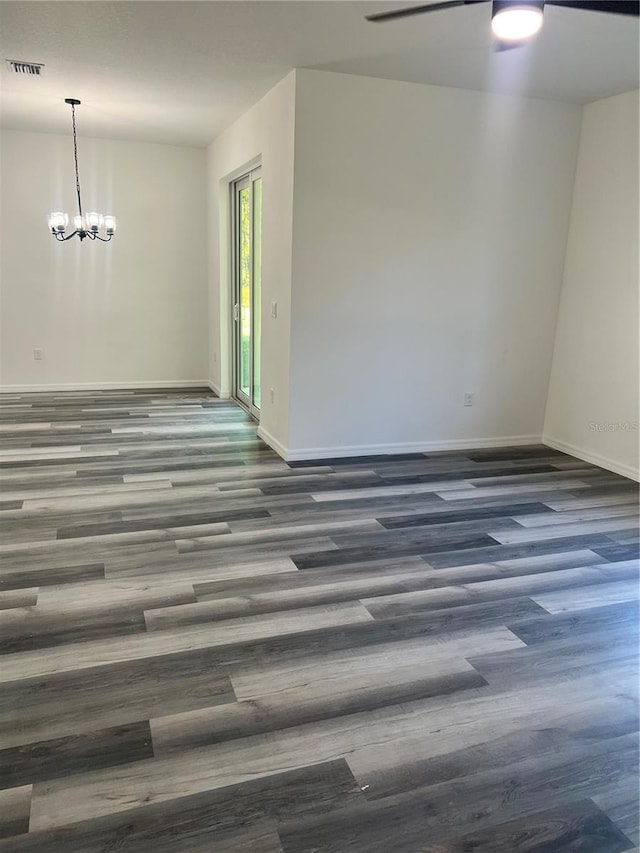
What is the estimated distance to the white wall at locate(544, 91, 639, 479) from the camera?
14.9 ft

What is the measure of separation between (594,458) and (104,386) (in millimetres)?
5414

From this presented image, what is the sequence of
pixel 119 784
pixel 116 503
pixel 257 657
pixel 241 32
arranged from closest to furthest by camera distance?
pixel 119 784
pixel 257 657
pixel 241 32
pixel 116 503

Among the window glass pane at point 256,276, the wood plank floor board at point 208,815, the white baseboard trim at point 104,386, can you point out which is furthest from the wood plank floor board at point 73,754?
the white baseboard trim at point 104,386

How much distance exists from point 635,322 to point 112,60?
4132 mm

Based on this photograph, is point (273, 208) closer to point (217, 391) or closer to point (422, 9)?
point (422, 9)

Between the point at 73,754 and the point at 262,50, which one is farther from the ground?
the point at 262,50

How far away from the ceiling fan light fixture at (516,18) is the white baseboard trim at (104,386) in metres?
A: 5.69

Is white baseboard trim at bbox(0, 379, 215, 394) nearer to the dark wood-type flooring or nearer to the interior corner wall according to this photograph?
the interior corner wall

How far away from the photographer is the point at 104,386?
7.23 meters

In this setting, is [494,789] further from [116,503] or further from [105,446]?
[105,446]

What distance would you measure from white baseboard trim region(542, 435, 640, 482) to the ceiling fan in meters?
3.19

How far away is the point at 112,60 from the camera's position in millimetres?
4004

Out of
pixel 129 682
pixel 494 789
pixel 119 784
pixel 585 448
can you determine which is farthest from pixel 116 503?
pixel 585 448

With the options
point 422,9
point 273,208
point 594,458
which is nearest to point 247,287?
point 273,208
